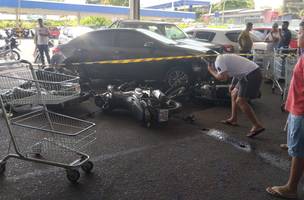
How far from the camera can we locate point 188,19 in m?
51.8

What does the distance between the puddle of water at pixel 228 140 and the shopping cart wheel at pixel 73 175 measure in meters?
2.47

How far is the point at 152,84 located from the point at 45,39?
607cm

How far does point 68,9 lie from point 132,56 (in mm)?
34626

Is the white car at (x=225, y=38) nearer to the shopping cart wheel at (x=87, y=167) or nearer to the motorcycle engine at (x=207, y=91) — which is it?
the motorcycle engine at (x=207, y=91)

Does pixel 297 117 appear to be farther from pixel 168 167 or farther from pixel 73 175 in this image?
pixel 73 175

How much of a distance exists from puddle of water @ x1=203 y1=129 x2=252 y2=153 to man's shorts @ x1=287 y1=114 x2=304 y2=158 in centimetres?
166

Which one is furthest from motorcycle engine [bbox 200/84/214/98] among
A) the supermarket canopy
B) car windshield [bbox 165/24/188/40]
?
the supermarket canopy

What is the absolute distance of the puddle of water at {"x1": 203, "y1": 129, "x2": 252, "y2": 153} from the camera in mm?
5188

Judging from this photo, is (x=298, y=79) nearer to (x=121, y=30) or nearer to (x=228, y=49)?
(x=121, y=30)

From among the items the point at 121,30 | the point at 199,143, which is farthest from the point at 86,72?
the point at 199,143

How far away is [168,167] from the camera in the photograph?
14.5 feet

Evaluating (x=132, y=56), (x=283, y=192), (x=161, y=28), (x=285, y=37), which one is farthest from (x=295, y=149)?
(x=285, y=37)

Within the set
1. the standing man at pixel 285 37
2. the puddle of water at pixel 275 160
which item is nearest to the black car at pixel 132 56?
the puddle of water at pixel 275 160

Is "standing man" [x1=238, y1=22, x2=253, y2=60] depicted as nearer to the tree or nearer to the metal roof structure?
the metal roof structure
